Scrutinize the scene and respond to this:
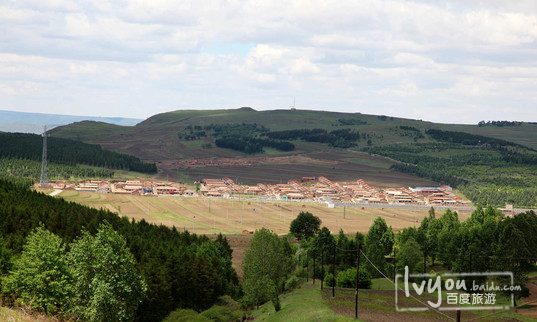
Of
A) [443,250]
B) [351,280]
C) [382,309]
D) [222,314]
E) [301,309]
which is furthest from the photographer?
[443,250]

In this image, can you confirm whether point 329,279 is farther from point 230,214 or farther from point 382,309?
point 230,214

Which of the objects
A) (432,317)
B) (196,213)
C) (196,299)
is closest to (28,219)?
(196,299)

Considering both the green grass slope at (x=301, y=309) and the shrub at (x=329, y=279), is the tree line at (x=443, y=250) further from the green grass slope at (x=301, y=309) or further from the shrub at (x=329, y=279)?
A: the green grass slope at (x=301, y=309)

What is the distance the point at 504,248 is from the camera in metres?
80.8

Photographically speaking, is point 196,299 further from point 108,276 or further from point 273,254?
point 108,276

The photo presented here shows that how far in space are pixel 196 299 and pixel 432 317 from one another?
98.6 ft

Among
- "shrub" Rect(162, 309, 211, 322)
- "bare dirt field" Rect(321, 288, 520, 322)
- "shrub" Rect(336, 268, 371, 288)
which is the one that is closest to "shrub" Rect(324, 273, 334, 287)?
"shrub" Rect(336, 268, 371, 288)

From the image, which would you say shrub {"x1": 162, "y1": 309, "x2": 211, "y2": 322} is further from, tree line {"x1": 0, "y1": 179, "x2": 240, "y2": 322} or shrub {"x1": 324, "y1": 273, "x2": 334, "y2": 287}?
shrub {"x1": 324, "y1": 273, "x2": 334, "y2": 287}

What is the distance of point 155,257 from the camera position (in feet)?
245

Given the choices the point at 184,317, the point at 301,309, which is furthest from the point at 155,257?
the point at 301,309

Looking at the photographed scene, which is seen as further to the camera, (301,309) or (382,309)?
(301,309)

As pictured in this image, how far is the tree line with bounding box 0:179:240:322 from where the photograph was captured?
65.6 metres

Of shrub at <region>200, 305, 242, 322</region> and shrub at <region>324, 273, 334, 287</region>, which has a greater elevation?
shrub at <region>324, 273, 334, 287</region>

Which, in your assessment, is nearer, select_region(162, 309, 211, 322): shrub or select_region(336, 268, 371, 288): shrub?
select_region(162, 309, 211, 322): shrub
